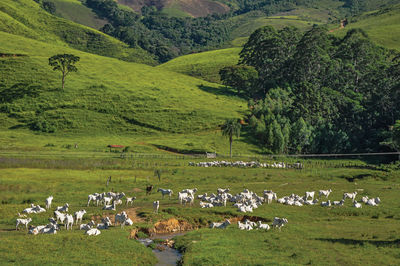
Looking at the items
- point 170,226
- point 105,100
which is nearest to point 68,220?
point 170,226

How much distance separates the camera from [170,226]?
38250mm

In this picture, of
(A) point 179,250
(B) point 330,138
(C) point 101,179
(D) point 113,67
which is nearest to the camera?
(A) point 179,250

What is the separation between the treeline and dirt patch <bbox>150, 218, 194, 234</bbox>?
73.0 metres

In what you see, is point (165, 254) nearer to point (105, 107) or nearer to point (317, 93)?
point (105, 107)

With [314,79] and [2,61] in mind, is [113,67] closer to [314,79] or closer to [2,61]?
[2,61]

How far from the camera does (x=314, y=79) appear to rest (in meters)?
149

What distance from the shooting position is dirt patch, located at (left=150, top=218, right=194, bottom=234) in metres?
37.5

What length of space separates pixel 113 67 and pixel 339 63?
81804mm

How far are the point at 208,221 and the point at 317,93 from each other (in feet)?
339

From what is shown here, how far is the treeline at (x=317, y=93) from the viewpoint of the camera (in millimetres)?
116938

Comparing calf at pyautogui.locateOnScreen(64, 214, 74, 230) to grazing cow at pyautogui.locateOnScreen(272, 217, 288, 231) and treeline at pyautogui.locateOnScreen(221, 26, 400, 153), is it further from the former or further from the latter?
treeline at pyautogui.locateOnScreen(221, 26, 400, 153)

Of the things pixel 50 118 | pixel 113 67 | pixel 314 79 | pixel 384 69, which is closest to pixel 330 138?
pixel 314 79

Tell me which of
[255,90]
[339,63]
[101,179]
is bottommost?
[101,179]

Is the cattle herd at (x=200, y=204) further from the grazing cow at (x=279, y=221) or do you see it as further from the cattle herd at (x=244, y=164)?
the cattle herd at (x=244, y=164)
